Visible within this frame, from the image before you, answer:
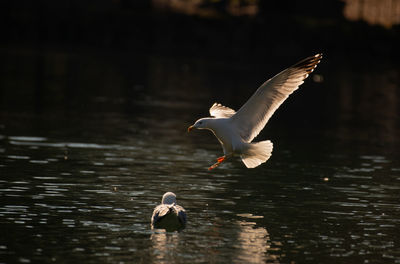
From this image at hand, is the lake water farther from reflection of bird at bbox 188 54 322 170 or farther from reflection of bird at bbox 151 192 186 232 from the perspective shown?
reflection of bird at bbox 188 54 322 170

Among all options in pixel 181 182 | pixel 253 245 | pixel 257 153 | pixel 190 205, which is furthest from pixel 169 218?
pixel 181 182

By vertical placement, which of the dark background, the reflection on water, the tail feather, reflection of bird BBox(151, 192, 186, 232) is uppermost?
the dark background

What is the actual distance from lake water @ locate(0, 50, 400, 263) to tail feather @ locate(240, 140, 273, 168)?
0.87 m

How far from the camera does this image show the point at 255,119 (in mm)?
17047

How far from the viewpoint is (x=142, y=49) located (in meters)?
67.2

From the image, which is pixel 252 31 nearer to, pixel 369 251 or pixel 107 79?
pixel 107 79

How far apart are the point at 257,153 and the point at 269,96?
1.13 metres

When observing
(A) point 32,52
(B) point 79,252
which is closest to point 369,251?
(B) point 79,252

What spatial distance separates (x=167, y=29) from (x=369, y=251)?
54.7 metres

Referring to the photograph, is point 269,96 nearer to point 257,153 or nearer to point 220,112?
point 257,153

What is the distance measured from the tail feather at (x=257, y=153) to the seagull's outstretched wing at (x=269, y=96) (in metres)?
0.35

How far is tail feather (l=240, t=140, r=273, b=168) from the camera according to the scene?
16.7 meters

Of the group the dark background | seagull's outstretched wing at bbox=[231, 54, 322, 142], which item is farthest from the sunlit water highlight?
the dark background

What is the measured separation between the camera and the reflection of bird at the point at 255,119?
1655cm
